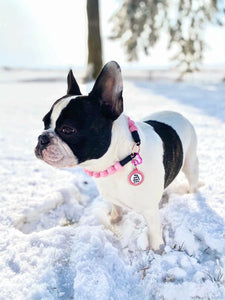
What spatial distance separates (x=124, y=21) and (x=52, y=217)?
952cm

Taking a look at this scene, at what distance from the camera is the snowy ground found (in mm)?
1913

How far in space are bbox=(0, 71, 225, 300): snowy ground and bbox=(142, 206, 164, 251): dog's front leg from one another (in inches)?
3.2

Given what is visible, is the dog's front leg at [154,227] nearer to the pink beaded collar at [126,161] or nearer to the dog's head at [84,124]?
the pink beaded collar at [126,161]

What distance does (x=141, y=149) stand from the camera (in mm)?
2066

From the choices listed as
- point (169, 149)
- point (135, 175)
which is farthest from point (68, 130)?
point (169, 149)

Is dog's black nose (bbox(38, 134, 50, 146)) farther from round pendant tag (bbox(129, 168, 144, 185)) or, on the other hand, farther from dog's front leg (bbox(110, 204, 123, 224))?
dog's front leg (bbox(110, 204, 123, 224))

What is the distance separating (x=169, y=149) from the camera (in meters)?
2.32

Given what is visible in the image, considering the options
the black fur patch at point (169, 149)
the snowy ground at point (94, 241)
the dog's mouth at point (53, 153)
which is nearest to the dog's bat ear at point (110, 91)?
the dog's mouth at point (53, 153)

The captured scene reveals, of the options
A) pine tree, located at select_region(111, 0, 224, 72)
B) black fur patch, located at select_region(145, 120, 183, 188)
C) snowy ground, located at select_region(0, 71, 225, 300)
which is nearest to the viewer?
snowy ground, located at select_region(0, 71, 225, 300)

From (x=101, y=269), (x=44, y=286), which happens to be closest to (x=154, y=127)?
(x=101, y=269)

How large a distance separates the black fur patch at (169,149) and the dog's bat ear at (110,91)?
1.86 ft

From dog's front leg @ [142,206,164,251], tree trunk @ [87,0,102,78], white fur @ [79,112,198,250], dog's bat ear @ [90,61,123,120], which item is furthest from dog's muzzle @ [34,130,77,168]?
tree trunk @ [87,0,102,78]

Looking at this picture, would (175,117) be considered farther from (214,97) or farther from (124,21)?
(124,21)

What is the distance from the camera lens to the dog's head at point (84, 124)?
1.81m
